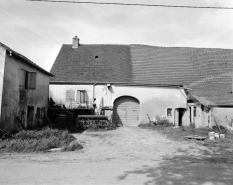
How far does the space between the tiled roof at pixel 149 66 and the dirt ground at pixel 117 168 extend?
12.1 m

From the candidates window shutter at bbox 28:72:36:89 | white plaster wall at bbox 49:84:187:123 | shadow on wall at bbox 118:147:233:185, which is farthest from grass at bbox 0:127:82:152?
white plaster wall at bbox 49:84:187:123

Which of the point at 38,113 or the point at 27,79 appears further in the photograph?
the point at 38,113

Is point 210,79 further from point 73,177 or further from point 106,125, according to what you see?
point 73,177

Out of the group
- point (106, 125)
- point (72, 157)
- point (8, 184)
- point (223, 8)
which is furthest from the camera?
point (106, 125)

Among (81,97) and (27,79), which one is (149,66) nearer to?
(81,97)

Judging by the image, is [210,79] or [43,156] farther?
[210,79]

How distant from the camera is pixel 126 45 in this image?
2688 cm

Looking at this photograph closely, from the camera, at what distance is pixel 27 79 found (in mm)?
14203

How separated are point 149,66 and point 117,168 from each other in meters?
18.2

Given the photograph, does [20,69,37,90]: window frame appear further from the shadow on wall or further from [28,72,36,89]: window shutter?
the shadow on wall

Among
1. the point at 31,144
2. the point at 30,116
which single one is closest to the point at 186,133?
the point at 31,144

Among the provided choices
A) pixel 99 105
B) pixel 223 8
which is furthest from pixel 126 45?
pixel 223 8

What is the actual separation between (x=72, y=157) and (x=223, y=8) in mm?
8025

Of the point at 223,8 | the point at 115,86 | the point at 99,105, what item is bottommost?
the point at 99,105
